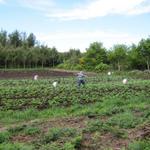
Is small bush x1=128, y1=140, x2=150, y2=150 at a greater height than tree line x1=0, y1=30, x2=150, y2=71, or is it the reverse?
tree line x1=0, y1=30, x2=150, y2=71

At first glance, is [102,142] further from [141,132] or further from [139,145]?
[141,132]

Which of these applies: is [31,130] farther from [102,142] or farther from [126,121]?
[126,121]

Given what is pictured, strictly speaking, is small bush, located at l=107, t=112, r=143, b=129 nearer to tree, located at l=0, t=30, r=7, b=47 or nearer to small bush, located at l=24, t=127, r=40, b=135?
small bush, located at l=24, t=127, r=40, b=135

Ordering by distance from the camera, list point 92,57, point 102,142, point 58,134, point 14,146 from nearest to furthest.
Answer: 1. point 14,146
2. point 102,142
3. point 58,134
4. point 92,57

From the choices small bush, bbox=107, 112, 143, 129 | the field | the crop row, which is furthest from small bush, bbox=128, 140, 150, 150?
the crop row

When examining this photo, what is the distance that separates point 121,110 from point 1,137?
5354 millimetres

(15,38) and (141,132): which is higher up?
(15,38)

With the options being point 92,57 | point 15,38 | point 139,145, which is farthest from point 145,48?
point 139,145

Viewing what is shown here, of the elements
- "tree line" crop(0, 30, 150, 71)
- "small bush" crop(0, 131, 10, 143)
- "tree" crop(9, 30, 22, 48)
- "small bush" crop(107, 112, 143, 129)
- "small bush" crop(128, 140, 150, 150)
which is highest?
"tree" crop(9, 30, 22, 48)

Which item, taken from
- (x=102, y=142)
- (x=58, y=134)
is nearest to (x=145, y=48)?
(x=58, y=134)

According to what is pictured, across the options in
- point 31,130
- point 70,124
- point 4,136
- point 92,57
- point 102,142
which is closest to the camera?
point 102,142

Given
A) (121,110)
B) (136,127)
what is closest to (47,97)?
(121,110)

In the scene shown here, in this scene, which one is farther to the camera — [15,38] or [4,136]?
[15,38]

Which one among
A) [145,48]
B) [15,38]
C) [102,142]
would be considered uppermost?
[15,38]
